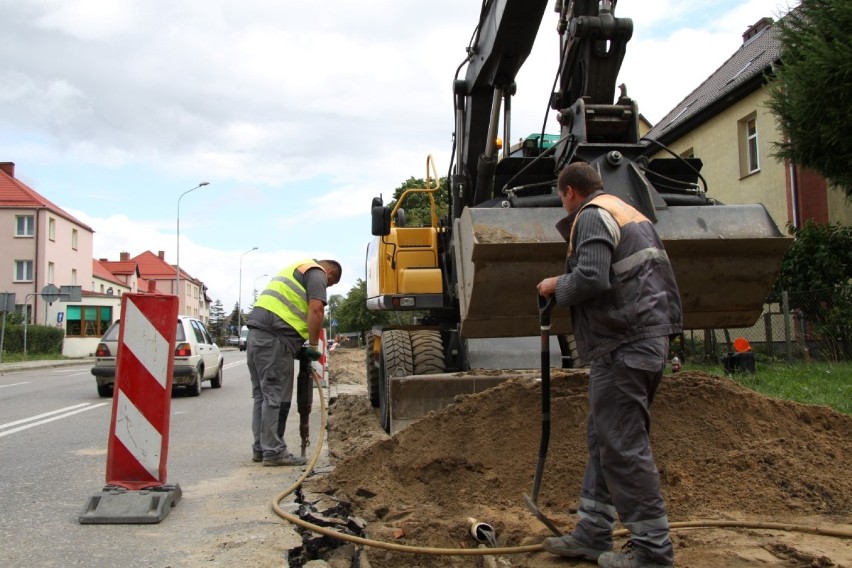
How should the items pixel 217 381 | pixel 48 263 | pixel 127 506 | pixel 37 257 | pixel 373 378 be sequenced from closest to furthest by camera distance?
pixel 127 506
pixel 373 378
pixel 217 381
pixel 37 257
pixel 48 263

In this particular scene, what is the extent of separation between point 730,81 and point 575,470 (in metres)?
22.3

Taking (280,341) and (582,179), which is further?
(280,341)

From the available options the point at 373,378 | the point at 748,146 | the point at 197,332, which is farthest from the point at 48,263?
the point at 373,378

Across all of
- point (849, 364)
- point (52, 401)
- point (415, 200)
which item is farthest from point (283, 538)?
point (849, 364)

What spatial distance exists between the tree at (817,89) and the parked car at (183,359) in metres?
11.1

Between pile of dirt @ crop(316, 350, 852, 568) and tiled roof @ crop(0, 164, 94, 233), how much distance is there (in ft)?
158

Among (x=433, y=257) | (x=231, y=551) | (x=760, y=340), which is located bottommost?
(x=231, y=551)

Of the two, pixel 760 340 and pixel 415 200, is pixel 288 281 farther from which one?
pixel 760 340

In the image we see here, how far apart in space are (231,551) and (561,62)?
3.96 m

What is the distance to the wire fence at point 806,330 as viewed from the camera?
14.3 meters

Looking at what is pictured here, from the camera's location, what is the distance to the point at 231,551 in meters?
4.05

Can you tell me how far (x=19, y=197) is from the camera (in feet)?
156

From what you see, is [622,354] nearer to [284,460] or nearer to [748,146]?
[284,460]

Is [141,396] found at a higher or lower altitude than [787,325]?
lower
